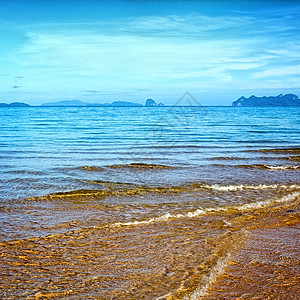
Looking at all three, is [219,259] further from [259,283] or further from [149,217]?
[149,217]

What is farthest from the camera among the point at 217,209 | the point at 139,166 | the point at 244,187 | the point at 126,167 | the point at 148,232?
the point at 139,166

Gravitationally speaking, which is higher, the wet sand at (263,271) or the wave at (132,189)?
the wave at (132,189)

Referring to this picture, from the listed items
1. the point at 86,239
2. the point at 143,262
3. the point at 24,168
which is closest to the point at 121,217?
the point at 86,239

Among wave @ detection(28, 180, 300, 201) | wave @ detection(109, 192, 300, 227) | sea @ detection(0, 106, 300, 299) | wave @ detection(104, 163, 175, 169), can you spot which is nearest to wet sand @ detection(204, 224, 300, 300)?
sea @ detection(0, 106, 300, 299)

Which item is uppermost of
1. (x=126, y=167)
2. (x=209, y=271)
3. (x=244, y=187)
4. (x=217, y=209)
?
(x=126, y=167)

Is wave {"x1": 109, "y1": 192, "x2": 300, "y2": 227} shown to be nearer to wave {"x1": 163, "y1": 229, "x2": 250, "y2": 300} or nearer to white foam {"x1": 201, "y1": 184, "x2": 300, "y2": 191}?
white foam {"x1": 201, "y1": 184, "x2": 300, "y2": 191}

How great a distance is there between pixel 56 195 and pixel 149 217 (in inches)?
118

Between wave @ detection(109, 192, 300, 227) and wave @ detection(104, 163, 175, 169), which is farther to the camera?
wave @ detection(104, 163, 175, 169)

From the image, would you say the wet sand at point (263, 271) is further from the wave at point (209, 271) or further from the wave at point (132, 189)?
A: the wave at point (132, 189)

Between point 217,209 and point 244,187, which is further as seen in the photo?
point 244,187

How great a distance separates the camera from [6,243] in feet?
19.8

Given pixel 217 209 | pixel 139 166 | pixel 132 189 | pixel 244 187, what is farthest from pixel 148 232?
pixel 139 166

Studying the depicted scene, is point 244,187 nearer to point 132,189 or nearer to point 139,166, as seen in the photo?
point 132,189

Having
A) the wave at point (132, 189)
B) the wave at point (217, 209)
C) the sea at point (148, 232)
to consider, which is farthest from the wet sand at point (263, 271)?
the wave at point (132, 189)
